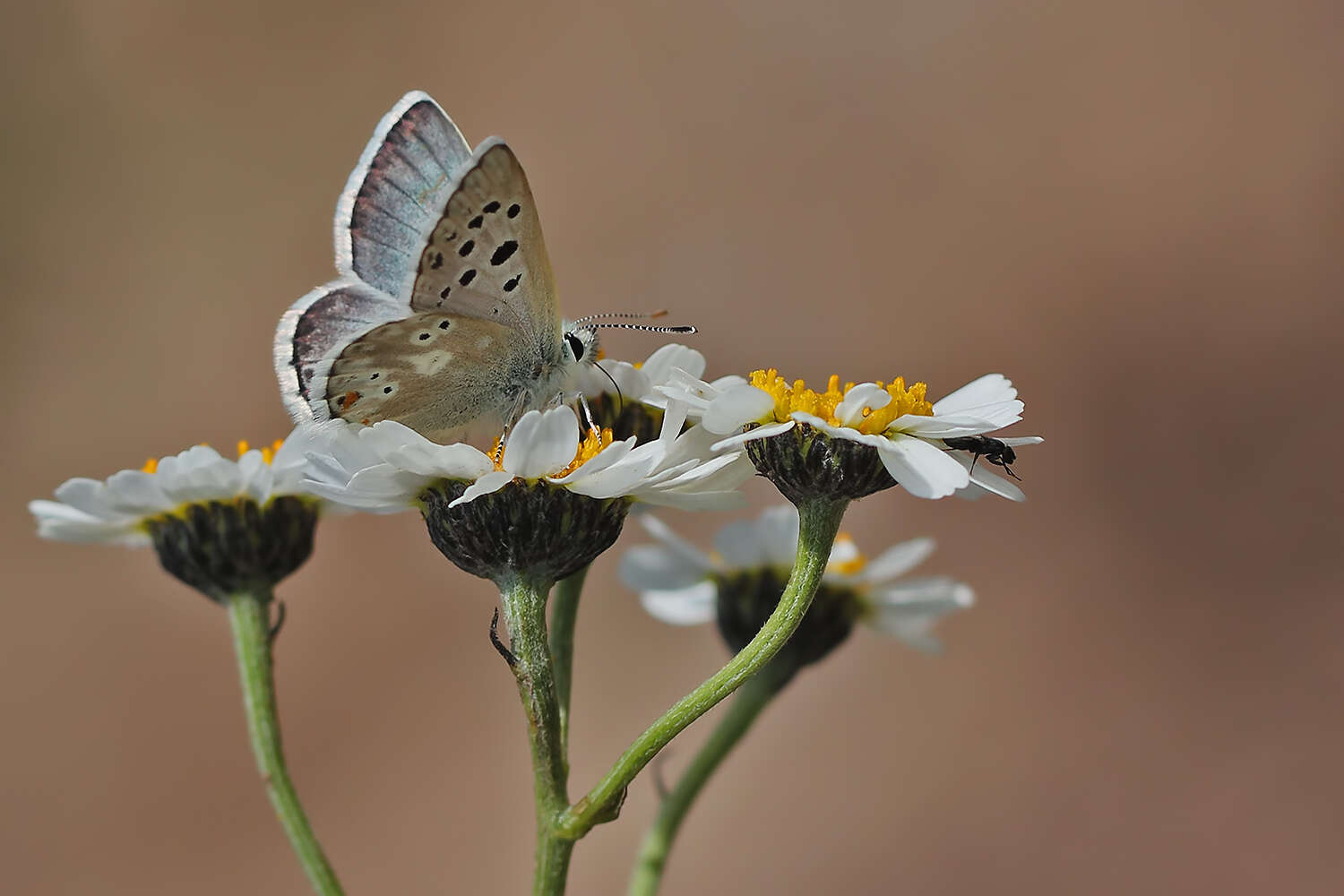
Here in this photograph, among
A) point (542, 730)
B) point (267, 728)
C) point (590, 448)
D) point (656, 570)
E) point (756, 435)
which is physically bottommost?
point (542, 730)

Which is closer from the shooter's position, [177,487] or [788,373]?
[177,487]

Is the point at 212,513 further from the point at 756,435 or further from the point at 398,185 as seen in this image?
the point at 756,435

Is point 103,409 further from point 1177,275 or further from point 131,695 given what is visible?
point 1177,275

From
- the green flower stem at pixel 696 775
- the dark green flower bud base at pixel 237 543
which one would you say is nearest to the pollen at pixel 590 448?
the green flower stem at pixel 696 775

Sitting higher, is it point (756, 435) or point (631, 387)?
point (631, 387)

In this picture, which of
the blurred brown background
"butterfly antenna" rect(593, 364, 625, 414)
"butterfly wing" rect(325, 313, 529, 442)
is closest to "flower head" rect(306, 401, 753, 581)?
"butterfly wing" rect(325, 313, 529, 442)

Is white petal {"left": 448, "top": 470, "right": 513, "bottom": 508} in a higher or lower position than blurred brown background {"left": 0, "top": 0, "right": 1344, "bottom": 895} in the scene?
lower

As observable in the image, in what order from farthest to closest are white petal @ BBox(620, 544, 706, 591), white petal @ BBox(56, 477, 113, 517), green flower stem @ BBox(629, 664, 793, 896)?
white petal @ BBox(620, 544, 706, 591) < green flower stem @ BBox(629, 664, 793, 896) < white petal @ BBox(56, 477, 113, 517)

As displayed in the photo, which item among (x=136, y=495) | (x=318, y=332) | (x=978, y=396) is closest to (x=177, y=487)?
(x=136, y=495)

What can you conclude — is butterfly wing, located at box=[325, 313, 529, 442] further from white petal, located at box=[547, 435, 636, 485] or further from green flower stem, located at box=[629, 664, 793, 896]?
green flower stem, located at box=[629, 664, 793, 896]
